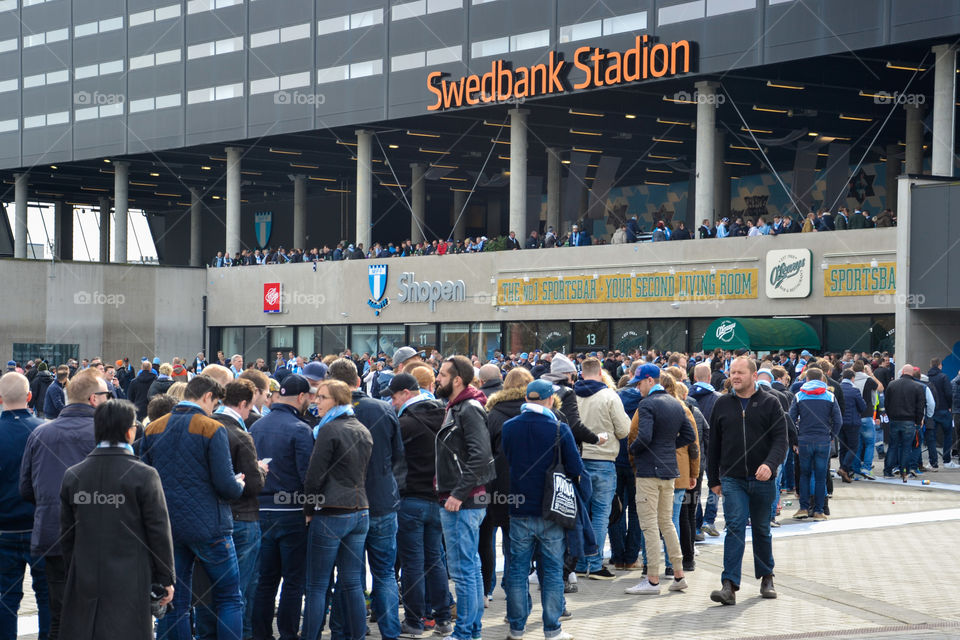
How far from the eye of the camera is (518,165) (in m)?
41.6

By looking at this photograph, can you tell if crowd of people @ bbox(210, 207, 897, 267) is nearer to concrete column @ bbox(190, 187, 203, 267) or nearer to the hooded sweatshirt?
concrete column @ bbox(190, 187, 203, 267)

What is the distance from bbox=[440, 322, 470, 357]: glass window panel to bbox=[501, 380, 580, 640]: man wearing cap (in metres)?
33.2

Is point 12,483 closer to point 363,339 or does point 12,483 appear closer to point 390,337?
point 390,337

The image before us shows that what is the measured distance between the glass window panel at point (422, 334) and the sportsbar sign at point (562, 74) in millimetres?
7863

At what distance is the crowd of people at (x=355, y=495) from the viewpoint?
21.8 ft

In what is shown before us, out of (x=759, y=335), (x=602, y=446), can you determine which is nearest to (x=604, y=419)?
(x=602, y=446)

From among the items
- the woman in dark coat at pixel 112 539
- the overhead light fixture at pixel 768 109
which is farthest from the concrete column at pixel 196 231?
the woman in dark coat at pixel 112 539

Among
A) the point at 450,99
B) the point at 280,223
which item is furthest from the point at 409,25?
the point at 280,223

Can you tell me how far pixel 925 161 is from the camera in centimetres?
4572

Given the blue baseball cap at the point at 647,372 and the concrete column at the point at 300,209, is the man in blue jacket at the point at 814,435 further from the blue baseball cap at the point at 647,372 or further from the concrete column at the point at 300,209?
the concrete column at the point at 300,209

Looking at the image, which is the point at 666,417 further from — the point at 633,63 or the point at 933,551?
the point at 633,63

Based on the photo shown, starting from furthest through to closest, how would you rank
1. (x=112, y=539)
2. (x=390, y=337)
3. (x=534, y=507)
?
(x=390, y=337) → (x=534, y=507) → (x=112, y=539)

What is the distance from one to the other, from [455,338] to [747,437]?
3282cm

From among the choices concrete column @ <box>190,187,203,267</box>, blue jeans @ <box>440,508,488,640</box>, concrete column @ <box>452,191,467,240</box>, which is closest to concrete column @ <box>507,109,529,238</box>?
concrete column @ <box>452,191,467,240</box>
